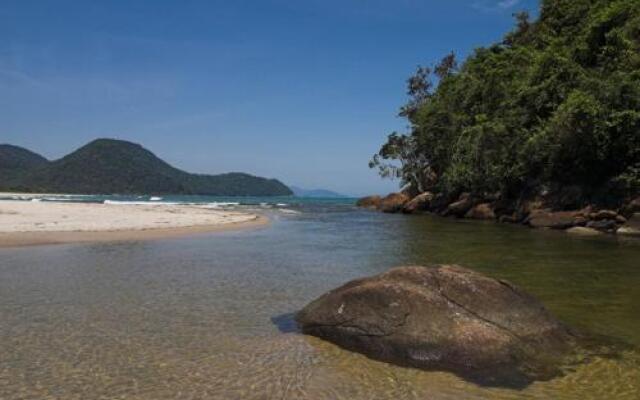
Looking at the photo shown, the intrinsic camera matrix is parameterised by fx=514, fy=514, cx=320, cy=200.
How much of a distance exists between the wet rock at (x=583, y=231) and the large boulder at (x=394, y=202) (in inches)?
1417

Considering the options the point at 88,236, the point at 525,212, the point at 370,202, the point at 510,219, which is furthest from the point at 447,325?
the point at 370,202

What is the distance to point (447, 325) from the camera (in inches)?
320

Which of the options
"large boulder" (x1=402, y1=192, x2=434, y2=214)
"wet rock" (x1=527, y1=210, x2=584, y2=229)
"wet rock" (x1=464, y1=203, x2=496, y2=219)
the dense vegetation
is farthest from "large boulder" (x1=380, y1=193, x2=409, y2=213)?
"wet rock" (x1=527, y1=210, x2=584, y2=229)

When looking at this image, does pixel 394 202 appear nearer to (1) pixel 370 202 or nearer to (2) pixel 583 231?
(1) pixel 370 202

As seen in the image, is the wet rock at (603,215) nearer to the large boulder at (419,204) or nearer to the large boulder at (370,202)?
the large boulder at (419,204)

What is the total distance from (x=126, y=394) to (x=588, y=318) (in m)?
9.05

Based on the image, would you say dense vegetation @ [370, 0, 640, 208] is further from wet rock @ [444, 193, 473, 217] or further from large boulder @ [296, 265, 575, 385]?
large boulder @ [296, 265, 575, 385]

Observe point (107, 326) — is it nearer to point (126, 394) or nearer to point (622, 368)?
point (126, 394)

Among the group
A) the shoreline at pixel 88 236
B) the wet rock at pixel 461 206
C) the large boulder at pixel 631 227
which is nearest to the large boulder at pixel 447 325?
the shoreline at pixel 88 236

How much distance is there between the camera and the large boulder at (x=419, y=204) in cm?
6419

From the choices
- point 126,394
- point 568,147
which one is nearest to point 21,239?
point 126,394

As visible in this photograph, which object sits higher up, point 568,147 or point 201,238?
point 568,147

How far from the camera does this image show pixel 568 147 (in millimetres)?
35250

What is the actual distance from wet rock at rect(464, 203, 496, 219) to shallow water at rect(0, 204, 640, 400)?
82.8 feet
